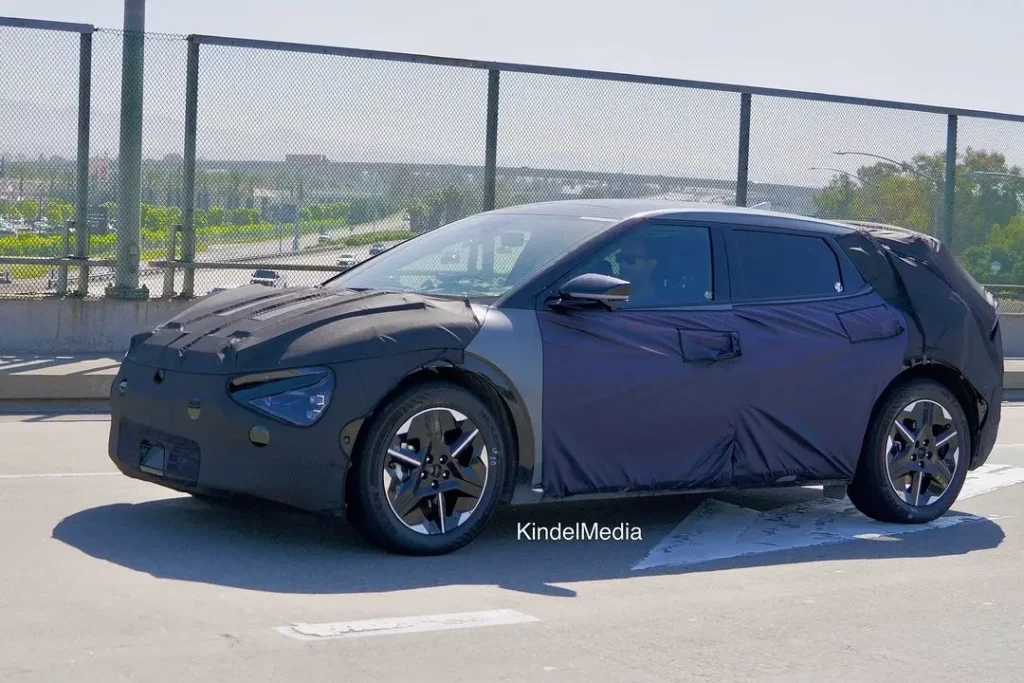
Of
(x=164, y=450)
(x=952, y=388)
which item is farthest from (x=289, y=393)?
(x=952, y=388)

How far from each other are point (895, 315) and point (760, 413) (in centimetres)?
110

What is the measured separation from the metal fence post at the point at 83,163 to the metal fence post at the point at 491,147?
357 centimetres

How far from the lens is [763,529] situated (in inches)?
308

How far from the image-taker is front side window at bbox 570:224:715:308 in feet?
24.0

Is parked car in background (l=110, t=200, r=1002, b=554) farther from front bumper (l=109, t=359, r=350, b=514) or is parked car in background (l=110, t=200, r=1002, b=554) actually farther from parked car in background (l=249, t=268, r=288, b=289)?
parked car in background (l=249, t=268, r=288, b=289)

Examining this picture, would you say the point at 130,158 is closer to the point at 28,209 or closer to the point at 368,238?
the point at 28,209

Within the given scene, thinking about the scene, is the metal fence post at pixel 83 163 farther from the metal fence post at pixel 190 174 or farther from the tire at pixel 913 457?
the tire at pixel 913 457

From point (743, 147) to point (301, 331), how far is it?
10.0 meters

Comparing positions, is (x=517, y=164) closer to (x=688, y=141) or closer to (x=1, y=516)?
(x=688, y=141)

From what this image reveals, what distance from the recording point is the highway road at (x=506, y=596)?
512cm

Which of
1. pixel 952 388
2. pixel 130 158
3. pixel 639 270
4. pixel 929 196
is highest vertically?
pixel 929 196

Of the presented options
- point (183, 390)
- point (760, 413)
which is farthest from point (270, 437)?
point (760, 413)

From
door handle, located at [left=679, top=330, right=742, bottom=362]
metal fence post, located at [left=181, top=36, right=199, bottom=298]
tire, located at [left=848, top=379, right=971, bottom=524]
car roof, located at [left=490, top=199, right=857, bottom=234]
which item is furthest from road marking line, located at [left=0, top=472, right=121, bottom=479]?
metal fence post, located at [left=181, top=36, right=199, bottom=298]

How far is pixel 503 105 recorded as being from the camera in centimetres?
1444
